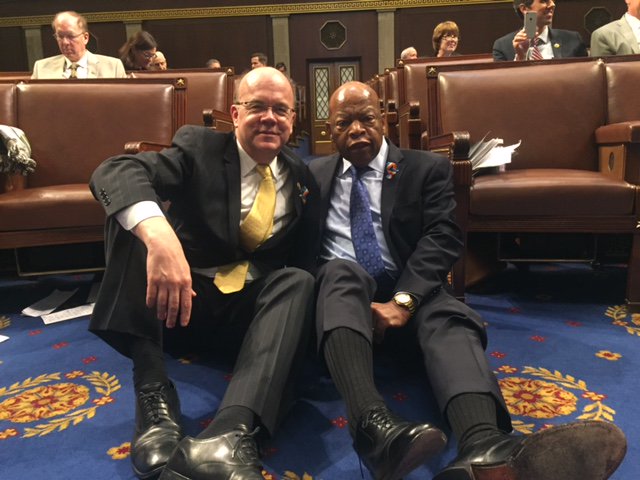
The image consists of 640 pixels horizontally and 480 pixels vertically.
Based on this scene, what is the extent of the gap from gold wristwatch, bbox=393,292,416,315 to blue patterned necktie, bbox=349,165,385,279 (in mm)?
139

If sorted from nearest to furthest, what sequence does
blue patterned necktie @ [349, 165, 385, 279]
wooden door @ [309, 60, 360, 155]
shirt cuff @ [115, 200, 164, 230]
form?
shirt cuff @ [115, 200, 164, 230] → blue patterned necktie @ [349, 165, 385, 279] → wooden door @ [309, 60, 360, 155]

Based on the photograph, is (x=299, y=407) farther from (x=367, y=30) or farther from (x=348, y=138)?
(x=367, y=30)

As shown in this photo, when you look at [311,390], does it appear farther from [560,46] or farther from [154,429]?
[560,46]

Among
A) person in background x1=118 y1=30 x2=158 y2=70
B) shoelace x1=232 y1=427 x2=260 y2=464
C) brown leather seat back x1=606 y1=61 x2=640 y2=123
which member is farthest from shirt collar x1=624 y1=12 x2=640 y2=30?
shoelace x1=232 y1=427 x2=260 y2=464

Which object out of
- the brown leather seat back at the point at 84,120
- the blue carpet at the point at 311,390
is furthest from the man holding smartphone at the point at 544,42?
the brown leather seat back at the point at 84,120

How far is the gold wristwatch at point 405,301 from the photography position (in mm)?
1300

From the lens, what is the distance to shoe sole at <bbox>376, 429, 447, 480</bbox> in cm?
90

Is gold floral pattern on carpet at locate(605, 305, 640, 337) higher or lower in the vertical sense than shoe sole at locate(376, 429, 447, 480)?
lower

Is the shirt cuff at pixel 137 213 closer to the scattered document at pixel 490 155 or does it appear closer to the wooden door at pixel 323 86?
the scattered document at pixel 490 155

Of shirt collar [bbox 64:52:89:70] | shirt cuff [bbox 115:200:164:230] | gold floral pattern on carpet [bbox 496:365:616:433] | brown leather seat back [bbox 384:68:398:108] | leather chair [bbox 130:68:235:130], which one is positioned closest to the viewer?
shirt cuff [bbox 115:200:164:230]

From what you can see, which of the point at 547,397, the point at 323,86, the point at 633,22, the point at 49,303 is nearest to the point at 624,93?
the point at 633,22

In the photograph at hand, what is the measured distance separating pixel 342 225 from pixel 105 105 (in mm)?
1319

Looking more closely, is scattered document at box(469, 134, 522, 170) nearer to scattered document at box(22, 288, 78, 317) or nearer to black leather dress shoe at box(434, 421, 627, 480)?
black leather dress shoe at box(434, 421, 627, 480)

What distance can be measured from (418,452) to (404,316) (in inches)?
16.6
